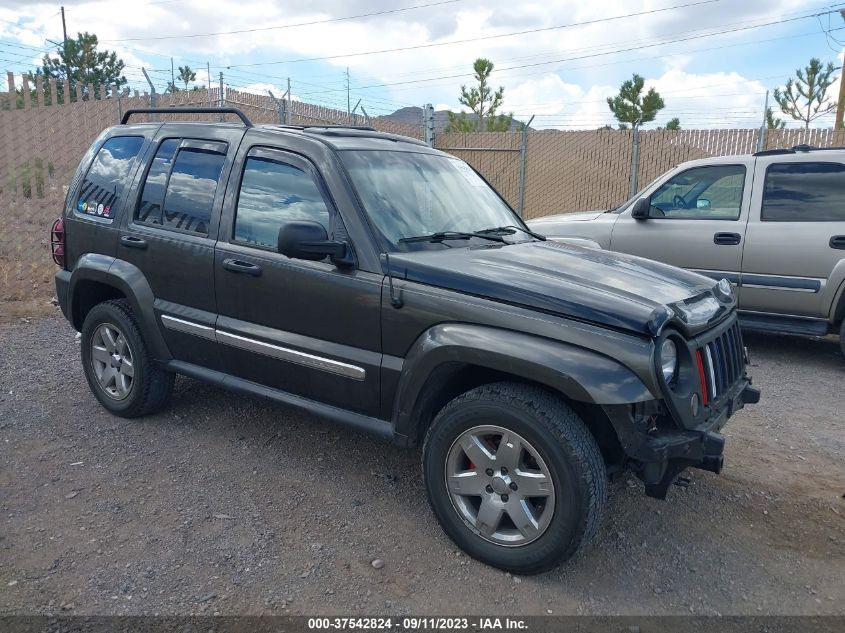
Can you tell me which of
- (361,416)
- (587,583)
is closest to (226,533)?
(361,416)

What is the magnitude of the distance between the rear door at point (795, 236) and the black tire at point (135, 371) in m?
5.25

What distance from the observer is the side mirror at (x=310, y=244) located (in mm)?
3236

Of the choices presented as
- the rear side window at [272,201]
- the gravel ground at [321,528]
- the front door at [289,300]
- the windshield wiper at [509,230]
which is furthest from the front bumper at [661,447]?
the rear side window at [272,201]

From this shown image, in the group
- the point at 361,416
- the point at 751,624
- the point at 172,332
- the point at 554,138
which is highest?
the point at 554,138

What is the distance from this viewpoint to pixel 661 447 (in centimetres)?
279

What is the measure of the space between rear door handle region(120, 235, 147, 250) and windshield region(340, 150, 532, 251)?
4.96 feet

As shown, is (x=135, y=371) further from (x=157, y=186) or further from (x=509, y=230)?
(x=509, y=230)

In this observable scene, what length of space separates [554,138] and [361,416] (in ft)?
39.7

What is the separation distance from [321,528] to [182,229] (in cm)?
197

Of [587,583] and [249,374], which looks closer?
[587,583]

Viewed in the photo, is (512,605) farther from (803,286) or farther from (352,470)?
(803,286)

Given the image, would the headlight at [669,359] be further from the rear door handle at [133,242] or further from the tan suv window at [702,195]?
the tan suv window at [702,195]

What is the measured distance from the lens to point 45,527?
338 centimetres

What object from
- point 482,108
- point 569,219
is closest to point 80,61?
point 482,108
